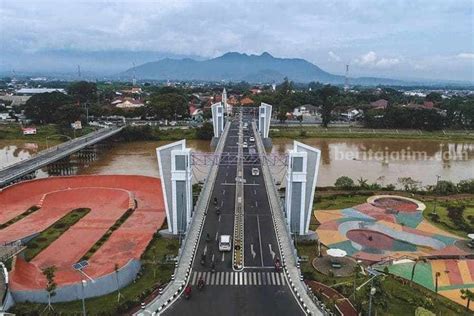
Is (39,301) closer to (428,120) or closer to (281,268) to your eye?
(281,268)

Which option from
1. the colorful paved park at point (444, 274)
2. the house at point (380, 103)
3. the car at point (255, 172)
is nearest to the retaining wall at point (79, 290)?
the colorful paved park at point (444, 274)

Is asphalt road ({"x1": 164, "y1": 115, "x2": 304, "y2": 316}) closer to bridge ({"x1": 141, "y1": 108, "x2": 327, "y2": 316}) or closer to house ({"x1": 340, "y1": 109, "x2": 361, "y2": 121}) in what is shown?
bridge ({"x1": 141, "y1": 108, "x2": 327, "y2": 316})

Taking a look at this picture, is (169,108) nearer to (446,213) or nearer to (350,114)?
(350,114)

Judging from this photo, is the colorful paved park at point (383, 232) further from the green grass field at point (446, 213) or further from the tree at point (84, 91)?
the tree at point (84, 91)

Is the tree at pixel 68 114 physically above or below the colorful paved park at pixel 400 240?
above

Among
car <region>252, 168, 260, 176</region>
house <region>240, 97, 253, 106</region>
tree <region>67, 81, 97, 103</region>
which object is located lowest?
car <region>252, 168, 260, 176</region>

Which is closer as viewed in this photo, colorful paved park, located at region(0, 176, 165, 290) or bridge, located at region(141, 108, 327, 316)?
bridge, located at region(141, 108, 327, 316)

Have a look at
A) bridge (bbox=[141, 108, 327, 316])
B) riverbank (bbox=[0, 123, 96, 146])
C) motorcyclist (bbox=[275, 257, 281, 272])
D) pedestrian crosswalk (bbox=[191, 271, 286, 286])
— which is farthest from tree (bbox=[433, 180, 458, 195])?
riverbank (bbox=[0, 123, 96, 146])

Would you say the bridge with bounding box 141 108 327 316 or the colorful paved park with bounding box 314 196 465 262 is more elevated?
the bridge with bounding box 141 108 327 316
